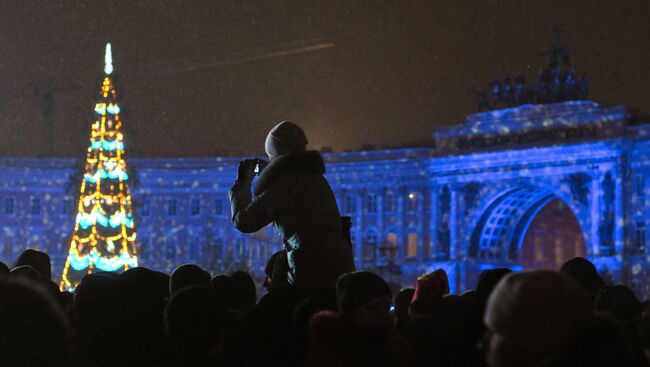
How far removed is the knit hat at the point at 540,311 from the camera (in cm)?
462

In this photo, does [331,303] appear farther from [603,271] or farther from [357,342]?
[603,271]

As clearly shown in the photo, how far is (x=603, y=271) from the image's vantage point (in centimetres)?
7250

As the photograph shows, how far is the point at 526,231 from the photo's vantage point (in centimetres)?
8962

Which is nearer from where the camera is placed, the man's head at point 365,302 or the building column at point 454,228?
the man's head at point 365,302

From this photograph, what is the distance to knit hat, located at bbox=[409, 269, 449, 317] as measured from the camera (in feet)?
35.2

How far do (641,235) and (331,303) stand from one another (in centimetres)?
6833

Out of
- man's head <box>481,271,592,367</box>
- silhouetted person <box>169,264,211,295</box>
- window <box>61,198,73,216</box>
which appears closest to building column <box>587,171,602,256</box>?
window <box>61,198,73,216</box>

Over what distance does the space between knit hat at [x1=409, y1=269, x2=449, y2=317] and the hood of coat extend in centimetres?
237

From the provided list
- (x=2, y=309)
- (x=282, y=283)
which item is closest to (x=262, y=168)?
(x=282, y=283)

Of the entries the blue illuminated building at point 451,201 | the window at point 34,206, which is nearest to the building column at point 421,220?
the blue illuminated building at point 451,201

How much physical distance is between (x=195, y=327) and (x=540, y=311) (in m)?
2.63

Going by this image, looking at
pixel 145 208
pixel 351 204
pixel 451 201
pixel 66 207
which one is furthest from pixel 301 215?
pixel 66 207

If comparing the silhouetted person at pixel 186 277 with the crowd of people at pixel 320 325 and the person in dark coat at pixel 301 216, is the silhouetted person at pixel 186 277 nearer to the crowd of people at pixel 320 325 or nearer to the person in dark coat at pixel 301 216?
the crowd of people at pixel 320 325

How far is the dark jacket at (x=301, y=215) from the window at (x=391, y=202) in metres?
78.3
